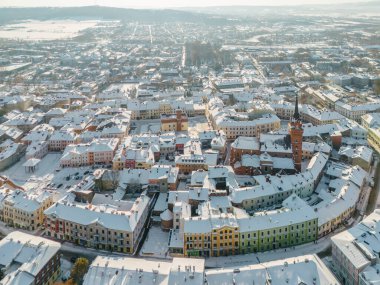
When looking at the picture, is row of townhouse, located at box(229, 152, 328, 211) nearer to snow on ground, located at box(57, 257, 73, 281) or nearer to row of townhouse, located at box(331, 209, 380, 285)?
row of townhouse, located at box(331, 209, 380, 285)

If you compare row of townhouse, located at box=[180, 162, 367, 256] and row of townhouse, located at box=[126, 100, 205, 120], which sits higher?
row of townhouse, located at box=[180, 162, 367, 256]

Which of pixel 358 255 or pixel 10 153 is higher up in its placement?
pixel 358 255

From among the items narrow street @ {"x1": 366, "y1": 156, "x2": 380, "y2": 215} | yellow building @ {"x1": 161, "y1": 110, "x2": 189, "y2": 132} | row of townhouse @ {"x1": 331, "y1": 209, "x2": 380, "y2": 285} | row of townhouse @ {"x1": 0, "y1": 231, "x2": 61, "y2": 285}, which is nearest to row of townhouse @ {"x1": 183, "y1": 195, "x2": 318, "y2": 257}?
row of townhouse @ {"x1": 331, "y1": 209, "x2": 380, "y2": 285}

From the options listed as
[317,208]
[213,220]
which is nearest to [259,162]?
[317,208]

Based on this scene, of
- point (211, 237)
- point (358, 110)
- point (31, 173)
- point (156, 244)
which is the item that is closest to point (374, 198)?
point (211, 237)

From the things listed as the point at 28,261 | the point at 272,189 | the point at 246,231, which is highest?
the point at 28,261

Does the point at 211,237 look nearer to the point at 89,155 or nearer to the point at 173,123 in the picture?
the point at 89,155

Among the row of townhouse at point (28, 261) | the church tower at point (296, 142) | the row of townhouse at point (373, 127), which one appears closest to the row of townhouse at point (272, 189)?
the church tower at point (296, 142)

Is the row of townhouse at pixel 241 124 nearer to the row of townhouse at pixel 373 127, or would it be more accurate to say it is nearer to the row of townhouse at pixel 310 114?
the row of townhouse at pixel 310 114

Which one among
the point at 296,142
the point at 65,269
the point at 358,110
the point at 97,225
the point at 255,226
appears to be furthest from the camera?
the point at 358,110
